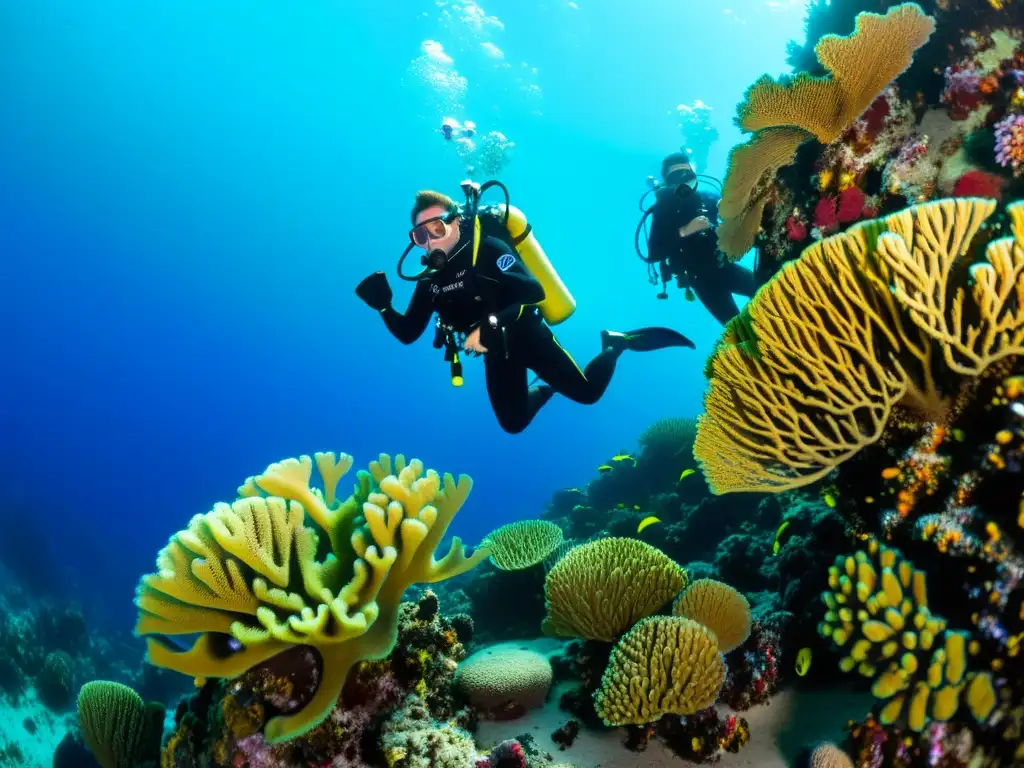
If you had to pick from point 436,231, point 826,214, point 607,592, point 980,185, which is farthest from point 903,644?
point 436,231

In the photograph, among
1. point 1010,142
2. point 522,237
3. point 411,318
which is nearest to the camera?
point 1010,142

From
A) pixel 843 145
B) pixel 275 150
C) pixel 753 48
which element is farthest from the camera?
pixel 275 150

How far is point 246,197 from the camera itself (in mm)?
80625

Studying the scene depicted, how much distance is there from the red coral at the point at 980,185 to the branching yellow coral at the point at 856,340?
5.34 feet

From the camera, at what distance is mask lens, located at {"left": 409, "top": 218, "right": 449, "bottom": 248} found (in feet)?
17.7

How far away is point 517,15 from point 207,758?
54990 millimetres

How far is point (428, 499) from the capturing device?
9.45 ft

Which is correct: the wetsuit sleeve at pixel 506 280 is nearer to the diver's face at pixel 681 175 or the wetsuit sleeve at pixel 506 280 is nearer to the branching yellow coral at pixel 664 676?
the branching yellow coral at pixel 664 676

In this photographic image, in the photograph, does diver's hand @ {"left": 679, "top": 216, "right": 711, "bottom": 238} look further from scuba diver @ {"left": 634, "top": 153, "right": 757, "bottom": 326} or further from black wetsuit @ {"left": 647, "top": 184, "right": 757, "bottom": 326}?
black wetsuit @ {"left": 647, "top": 184, "right": 757, "bottom": 326}

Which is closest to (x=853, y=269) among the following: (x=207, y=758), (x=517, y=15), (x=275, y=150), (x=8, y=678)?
(x=207, y=758)

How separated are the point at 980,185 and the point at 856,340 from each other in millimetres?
2117

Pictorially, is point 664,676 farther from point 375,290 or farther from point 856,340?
point 375,290

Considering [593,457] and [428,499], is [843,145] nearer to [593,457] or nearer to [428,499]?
[428,499]

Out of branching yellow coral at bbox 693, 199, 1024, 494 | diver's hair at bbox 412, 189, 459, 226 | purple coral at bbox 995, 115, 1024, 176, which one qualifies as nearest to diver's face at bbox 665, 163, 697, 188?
diver's hair at bbox 412, 189, 459, 226
